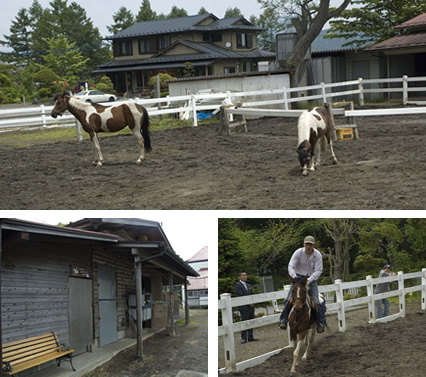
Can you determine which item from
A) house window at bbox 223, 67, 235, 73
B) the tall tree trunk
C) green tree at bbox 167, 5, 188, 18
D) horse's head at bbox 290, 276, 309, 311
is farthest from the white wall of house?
green tree at bbox 167, 5, 188, 18

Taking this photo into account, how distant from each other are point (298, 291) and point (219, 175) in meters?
4.28

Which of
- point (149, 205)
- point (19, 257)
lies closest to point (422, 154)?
point (149, 205)

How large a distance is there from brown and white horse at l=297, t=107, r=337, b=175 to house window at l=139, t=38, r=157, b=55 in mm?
43194

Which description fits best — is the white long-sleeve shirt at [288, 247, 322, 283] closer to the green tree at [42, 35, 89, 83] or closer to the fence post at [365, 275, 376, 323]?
the fence post at [365, 275, 376, 323]

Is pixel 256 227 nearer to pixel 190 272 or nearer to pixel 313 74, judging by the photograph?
pixel 190 272

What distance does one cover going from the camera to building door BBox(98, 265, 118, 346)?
1158cm

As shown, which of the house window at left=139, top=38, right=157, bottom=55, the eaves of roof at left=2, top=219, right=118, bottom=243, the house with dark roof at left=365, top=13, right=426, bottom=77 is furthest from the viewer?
the house window at left=139, top=38, right=157, bottom=55

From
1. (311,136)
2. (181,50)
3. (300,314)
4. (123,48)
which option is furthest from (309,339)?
(123,48)

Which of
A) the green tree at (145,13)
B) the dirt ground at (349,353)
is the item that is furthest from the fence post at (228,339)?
the green tree at (145,13)

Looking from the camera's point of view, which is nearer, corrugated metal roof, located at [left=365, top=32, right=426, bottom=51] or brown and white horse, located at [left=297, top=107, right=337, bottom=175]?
brown and white horse, located at [left=297, top=107, right=337, bottom=175]

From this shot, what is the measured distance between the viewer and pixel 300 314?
7207 mm

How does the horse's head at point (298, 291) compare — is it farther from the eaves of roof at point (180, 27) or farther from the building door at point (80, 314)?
the eaves of roof at point (180, 27)

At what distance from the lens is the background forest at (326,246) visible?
9648mm

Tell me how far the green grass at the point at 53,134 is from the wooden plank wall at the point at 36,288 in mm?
7338
